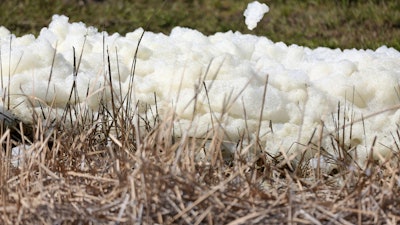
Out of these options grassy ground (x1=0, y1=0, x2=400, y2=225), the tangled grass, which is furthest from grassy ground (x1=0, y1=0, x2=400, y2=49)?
the tangled grass

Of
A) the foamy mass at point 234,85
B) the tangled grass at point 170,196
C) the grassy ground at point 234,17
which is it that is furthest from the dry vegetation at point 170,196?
the grassy ground at point 234,17

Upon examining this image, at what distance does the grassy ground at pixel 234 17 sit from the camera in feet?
21.0

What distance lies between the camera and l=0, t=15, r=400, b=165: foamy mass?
2.90 meters

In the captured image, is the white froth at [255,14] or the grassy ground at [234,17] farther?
the grassy ground at [234,17]

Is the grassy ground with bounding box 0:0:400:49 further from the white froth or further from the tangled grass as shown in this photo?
the tangled grass

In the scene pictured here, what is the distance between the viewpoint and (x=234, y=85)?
9.91 feet

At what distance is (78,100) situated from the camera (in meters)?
2.97

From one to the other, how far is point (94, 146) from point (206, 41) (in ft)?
3.20

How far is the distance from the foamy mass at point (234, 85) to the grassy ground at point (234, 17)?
274cm

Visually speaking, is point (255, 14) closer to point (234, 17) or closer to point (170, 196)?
point (170, 196)

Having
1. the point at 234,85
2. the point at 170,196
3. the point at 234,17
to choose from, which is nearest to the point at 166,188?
the point at 170,196

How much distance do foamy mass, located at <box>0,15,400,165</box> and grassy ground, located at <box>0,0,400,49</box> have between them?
9.00ft

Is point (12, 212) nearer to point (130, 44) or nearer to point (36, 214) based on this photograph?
point (36, 214)

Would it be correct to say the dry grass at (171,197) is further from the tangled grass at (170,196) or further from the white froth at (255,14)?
the white froth at (255,14)
